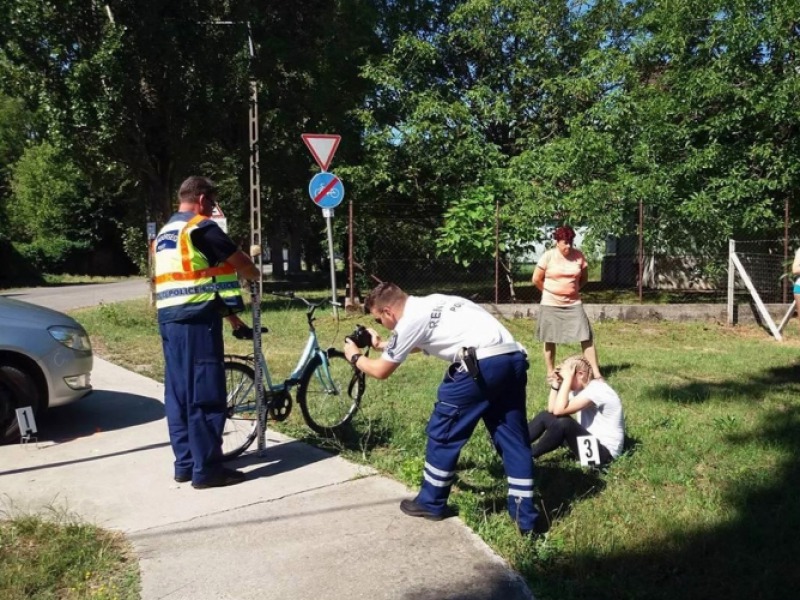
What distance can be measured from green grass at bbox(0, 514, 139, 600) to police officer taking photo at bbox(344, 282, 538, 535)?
5.19ft

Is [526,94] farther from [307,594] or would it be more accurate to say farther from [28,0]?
[307,594]

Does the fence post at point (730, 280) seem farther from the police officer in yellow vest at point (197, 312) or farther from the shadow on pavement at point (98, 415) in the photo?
the police officer in yellow vest at point (197, 312)

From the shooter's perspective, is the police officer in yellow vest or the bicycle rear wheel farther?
the bicycle rear wheel

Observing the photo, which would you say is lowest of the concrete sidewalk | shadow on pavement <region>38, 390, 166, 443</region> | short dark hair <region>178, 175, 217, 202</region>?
the concrete sidewalk

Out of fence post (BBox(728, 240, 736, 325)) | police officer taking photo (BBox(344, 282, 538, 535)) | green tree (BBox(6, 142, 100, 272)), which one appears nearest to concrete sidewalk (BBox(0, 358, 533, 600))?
police officer taking photo (BBox(344, 282, 538, 535))

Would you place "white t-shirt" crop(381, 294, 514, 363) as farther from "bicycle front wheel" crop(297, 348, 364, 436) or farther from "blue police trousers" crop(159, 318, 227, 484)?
"bicycle front wheel" crop(297, 348, 364, 436)

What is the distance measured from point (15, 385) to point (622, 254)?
15.3 metres

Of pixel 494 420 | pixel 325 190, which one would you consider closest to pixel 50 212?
pixel 325 190

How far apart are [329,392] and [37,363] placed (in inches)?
87.7

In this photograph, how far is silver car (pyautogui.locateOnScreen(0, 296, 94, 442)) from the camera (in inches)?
215

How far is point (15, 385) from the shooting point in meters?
5.45

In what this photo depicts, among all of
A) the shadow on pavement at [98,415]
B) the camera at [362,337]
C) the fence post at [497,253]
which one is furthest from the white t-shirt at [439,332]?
the fence post at [497,253]

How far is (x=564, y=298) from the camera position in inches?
308

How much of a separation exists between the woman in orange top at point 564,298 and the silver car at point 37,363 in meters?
4.61
